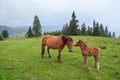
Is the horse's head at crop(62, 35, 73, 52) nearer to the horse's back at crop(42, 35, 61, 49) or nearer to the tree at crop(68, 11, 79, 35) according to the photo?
the horse's back at crop(42, 35, 61, 49)

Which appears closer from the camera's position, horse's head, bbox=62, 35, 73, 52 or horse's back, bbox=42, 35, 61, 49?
horse's head, bbox=62, 35, 73, 52

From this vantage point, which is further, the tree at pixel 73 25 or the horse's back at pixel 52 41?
the tree at pixel 73 25

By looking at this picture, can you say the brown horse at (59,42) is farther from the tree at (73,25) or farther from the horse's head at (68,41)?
the tree at (73,25)

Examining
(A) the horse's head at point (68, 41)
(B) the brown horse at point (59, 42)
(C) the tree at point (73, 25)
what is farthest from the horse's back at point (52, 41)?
(C) the tree at point (73, 25)

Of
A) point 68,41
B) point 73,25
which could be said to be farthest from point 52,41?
point 73,25

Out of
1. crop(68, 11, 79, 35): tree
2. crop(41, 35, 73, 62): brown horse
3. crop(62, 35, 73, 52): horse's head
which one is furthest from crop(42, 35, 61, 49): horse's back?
crop(68, 11, 79, 35): tree

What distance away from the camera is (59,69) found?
53.6 feet

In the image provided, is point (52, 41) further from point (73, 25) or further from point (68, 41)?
point (73, 25)

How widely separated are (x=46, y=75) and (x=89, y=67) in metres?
4.17

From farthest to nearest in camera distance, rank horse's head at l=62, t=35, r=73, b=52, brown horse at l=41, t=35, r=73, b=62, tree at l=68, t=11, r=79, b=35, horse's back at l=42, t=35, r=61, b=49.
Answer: tree at l=68, t=11, r=79, b=35
horse's back at l=42, t=35, r=61, b=49
brown horse at l=41, t=35, r=73, b=62
horse's head at l=62, t=35, r=73, b=52

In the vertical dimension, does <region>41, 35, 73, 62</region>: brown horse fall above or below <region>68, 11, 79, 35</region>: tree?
below

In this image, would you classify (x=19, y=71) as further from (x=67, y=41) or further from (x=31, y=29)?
(x=31, y=29)

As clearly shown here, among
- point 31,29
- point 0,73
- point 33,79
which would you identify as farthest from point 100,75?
point 31,29

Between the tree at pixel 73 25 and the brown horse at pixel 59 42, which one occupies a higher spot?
the tree at pixel 73 25
